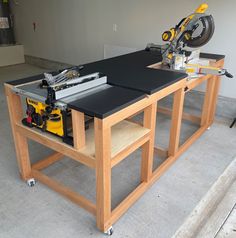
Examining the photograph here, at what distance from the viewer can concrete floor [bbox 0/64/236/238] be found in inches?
67.2

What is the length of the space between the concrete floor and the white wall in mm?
1194

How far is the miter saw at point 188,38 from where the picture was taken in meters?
2.25

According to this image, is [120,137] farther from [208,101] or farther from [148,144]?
[208,101]

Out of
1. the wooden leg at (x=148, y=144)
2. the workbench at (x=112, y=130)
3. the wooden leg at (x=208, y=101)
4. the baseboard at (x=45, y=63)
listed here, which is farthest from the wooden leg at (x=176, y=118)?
the baseboard at (x=45, y=63)

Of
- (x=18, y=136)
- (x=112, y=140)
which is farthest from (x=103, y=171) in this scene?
(x=18, y=136)

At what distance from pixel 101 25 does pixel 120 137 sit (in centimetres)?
288

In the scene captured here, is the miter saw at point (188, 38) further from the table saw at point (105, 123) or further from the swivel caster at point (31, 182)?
the swivel caster at point (31, 182)

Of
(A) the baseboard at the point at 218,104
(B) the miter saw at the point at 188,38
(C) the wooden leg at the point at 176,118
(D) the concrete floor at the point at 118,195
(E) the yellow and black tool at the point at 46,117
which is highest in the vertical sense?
(B) the miter saw at the point at 188,38

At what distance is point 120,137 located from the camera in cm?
173

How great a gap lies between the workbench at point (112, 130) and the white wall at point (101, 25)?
111cm

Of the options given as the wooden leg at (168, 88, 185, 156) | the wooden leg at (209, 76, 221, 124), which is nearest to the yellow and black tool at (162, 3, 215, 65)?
the wooden leg at (168, 88, 185, 156)

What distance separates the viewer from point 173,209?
6.13ft

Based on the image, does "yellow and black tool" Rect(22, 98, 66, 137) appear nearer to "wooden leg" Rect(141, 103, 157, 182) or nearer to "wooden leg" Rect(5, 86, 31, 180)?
"wooden leg" Rect(5, 86, 31, 180)

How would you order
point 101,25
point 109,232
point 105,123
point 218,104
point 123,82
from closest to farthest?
1. point 105,123
2. point 109,232
3. point 123,82
4. point 218,104
5. point 101,25
